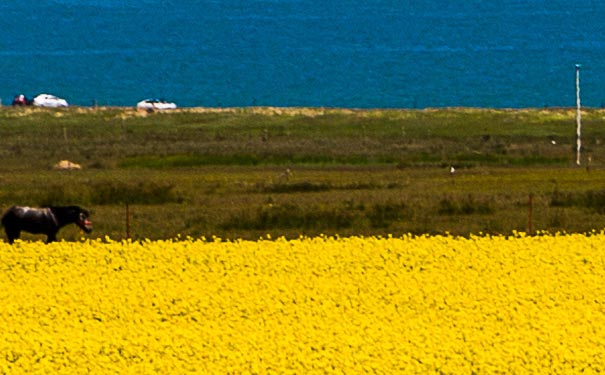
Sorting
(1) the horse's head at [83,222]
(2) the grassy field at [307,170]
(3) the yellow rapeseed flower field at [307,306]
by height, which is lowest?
(2) the grassy field at [307,170]

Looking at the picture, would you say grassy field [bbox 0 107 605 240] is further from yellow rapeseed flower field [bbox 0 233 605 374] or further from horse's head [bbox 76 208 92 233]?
yellow rapeseed flower field [bbox 0 233 605 374]

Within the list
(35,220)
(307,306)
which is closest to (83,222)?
(35,220)

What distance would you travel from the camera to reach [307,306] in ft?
75.2

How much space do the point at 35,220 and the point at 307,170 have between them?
106 ft

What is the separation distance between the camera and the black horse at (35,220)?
108 feet

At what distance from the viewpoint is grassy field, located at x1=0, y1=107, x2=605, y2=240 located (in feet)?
133

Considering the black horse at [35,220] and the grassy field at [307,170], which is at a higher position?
the black horse at [35,220]

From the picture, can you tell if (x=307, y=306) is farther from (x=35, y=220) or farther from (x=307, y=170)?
(x=307, y=170)

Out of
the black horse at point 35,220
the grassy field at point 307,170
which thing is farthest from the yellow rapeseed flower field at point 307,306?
the grassy field at point 307,170

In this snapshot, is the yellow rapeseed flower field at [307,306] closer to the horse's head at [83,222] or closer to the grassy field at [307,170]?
the horse's head at [83,222]

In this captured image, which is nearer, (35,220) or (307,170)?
(35,220)

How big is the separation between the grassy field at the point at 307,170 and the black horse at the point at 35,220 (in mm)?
2905

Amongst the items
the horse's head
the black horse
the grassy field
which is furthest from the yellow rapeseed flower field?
the grassy field

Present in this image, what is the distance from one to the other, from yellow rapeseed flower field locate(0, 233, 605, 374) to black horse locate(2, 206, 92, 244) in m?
2.85
